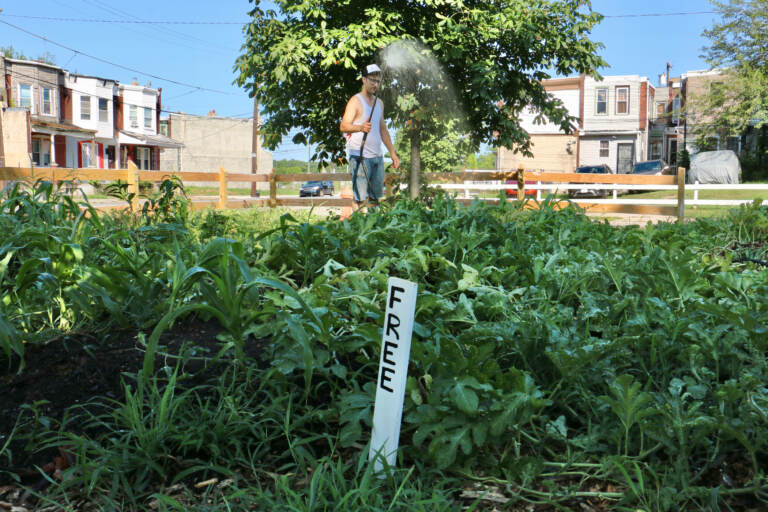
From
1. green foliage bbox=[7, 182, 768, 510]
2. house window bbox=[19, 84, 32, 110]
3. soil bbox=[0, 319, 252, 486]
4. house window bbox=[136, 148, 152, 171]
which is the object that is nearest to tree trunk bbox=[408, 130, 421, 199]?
green foliage bbox=[7, 182, 768, 510]

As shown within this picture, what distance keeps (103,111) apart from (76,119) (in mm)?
2380

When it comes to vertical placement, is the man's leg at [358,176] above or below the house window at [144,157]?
below

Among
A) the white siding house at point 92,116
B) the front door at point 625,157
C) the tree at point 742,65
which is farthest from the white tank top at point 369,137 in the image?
the white siding house at point 92,116

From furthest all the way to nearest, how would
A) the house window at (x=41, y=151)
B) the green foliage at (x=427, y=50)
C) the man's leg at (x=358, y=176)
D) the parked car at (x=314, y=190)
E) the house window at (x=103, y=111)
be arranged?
the house window at (x=103, y=111)
the parked car at (x=314, y=190)
the house window at (x=41, y=151)
the green foliage at (x=427, y=50)
the man's leg at (x=358, y=176)

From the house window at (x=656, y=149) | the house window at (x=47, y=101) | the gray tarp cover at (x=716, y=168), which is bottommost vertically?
the gray tarp cover at (x=716, y=168)

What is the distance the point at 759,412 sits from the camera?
5.30 ft

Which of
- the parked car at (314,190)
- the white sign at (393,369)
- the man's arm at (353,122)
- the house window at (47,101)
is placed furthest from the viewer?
the house window at (47,101)

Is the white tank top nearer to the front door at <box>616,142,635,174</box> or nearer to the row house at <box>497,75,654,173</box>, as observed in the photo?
the row house at <box>497,75,654,173</box>

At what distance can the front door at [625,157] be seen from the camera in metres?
44.9

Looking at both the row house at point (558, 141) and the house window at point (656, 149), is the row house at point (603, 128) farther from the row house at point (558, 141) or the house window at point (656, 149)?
the house window at point (656, 149)

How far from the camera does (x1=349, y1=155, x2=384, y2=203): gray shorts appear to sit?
7160mm

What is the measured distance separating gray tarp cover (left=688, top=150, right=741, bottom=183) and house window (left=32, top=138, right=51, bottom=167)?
41790 millimetres

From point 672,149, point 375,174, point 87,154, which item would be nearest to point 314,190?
point 87,154

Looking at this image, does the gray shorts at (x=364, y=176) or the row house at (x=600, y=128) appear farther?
the row house at (x=600, y=128)
